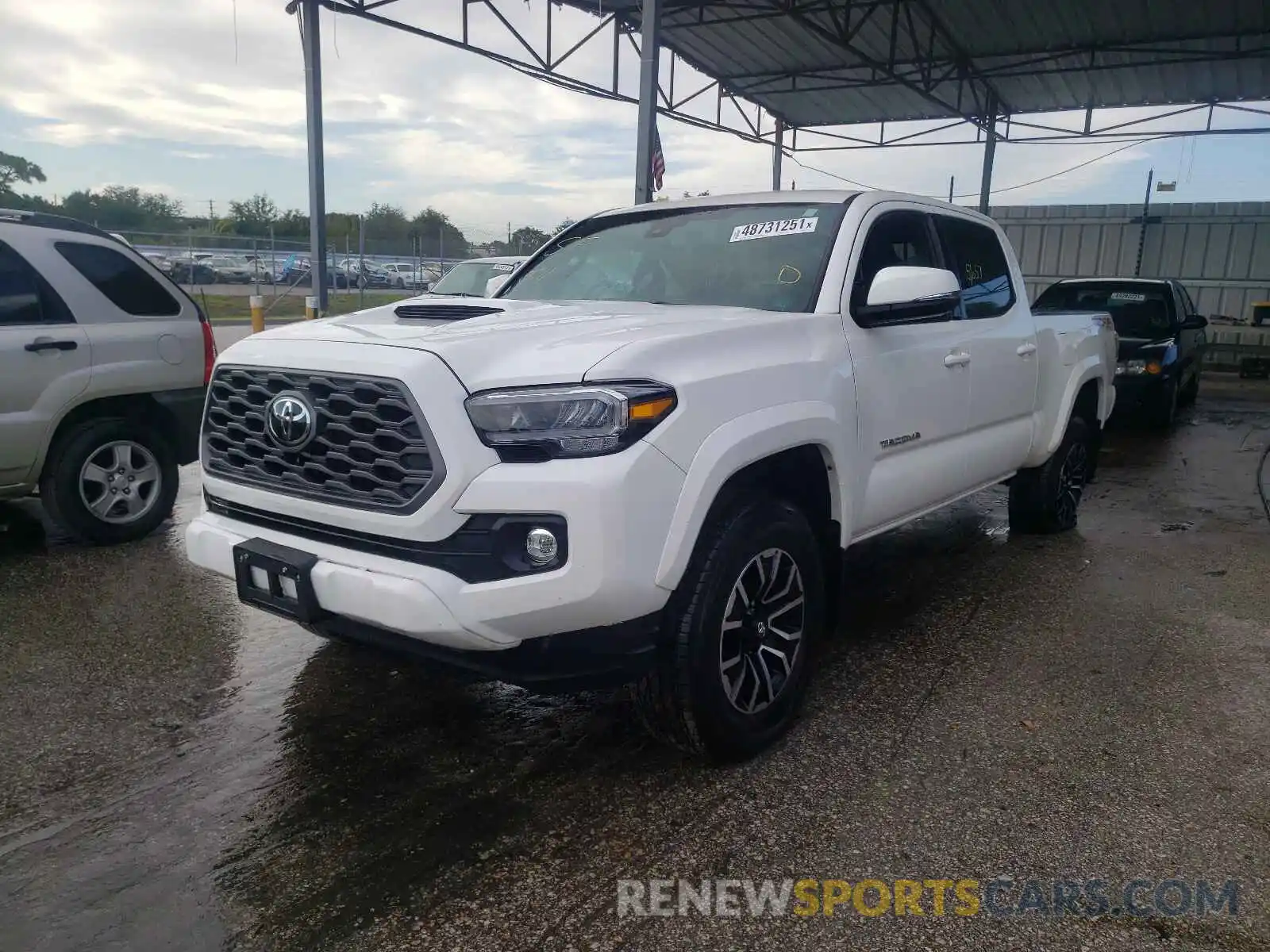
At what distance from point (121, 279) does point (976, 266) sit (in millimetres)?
4654

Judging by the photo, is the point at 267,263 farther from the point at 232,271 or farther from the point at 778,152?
the point at 778,152

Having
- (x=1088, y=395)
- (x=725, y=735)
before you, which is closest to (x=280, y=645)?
(x=725, y=735)

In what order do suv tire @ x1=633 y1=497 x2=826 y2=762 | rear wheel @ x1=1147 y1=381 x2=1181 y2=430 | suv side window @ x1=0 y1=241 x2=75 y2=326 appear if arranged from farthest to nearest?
1. rear wheel @ x1=1147 y1=381 x2=1181 y2=430
2. suv side window @ x1=0 y1=241 x2=75 y2=326
3. suv tire @ x1=633 y1=497 x2=826 y2=762


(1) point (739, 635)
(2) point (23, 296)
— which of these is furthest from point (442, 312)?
(2) point (23, 296)

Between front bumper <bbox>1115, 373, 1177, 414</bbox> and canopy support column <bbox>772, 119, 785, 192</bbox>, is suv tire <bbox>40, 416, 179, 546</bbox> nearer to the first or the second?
front bumper <bbox>1115, 373, 1177, 414</bbox>

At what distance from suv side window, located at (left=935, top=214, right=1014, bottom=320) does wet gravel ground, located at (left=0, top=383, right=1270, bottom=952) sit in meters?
1.48

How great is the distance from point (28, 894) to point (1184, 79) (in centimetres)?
2083

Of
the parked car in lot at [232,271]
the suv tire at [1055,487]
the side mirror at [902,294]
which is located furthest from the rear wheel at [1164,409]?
the parked car in lot at [232,271]

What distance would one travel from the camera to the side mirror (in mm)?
3469

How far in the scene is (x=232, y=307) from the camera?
22.5 metres

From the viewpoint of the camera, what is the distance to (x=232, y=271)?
998 inches

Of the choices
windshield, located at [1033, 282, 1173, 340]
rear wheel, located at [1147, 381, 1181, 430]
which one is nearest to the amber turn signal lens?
windshield, located at [1033, 282, 1173, 340]

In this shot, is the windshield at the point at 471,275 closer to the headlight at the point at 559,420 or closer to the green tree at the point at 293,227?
the headlight at the point at 559,420

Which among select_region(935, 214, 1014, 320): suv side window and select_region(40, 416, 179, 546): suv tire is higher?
select_region(935, 214, 1014, 320): suv side window
